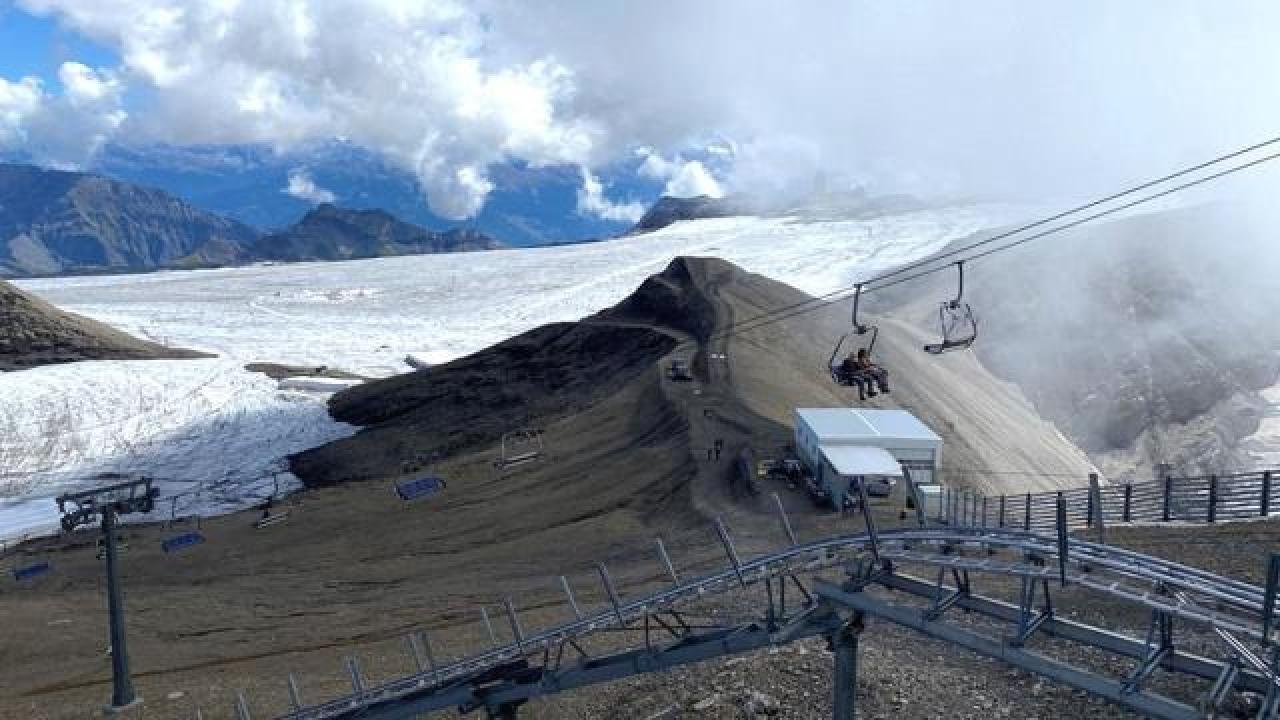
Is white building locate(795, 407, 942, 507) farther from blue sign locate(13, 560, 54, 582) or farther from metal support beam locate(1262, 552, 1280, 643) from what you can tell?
blue sign locate(13, 560, 54, 582)

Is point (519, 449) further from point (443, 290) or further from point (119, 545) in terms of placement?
point (443, 290)

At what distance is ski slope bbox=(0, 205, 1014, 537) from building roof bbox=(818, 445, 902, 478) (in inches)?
1395

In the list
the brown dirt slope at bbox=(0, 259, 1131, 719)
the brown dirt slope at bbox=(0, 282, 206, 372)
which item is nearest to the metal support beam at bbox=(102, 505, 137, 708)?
the brown dirt slope at bbox=(0, 259, 1131, 719)

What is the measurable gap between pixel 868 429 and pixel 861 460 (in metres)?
2.65

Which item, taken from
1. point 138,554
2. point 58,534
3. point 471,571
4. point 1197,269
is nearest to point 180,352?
point 58,534

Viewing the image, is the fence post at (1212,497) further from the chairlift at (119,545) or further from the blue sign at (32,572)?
the blue sign at (32,572)

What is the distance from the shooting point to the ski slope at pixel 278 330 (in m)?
64.4

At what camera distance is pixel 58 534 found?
5128 cm

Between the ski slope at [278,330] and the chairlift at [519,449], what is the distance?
15.8 meters

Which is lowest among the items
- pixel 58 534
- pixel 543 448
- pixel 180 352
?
pixel 58 534

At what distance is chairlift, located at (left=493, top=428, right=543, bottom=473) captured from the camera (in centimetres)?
4625

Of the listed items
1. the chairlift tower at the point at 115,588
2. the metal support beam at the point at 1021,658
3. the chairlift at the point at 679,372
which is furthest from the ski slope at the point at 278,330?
the metal support beam at the point at 1021,658

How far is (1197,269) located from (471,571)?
86.0 meters

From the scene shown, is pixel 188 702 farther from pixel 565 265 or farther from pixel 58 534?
pixel 565 265
